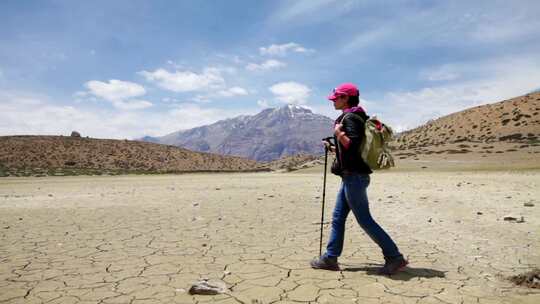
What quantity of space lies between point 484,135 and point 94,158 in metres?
40.6

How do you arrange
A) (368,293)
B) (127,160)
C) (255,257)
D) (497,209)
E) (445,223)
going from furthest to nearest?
(127,160), (497,209), (445,223), (255,257), (368,293)

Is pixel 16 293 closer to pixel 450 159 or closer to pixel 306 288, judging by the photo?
pixel 306 288

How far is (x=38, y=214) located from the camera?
402 inches

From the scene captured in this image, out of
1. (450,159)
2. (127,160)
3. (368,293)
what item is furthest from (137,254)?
(127,160)

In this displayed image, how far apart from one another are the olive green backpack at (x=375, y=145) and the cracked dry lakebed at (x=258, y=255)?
131cm

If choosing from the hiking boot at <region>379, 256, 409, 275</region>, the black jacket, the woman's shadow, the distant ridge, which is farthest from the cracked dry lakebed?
the distant ridge

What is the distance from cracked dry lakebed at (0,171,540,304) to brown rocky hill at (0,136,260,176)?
103 feet

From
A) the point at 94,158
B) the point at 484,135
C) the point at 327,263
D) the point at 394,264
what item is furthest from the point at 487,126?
the point at 327,263

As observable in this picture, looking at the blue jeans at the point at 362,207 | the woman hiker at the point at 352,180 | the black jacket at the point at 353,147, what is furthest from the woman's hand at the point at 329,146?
the blue jeans at the point at 362,207

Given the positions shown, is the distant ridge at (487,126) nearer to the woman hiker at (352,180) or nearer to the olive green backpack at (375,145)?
the woman hiker at (352,180)

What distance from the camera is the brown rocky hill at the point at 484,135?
2966cm

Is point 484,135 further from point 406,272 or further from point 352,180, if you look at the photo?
point 352,180

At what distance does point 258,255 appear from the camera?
19.0ft

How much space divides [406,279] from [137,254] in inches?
147
